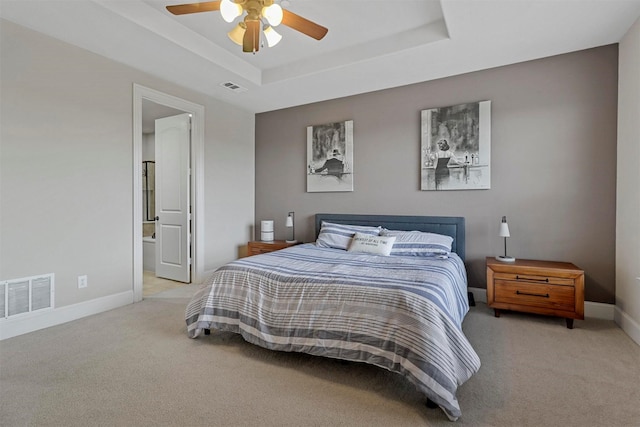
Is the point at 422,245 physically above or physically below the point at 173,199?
below

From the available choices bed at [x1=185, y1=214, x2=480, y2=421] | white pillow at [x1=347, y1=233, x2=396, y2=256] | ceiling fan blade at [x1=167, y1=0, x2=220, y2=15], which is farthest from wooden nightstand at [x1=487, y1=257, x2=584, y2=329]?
ceiling fan blade at [x1=167, y1=0, x2=220, y2=15]

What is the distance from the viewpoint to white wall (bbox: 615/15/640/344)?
258cm

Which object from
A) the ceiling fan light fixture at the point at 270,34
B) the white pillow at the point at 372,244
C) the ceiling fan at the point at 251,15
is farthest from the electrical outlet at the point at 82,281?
the ceiling fan light fixture at the point at 270,34

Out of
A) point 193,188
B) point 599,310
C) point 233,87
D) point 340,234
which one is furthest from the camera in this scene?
point 193,188

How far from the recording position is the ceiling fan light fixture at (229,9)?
6.62 ft

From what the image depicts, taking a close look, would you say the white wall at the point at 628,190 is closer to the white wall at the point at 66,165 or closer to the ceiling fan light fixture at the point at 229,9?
the ceiling fan light fixture at the point at 229,9

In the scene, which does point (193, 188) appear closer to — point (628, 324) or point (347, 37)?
point (347, 37)

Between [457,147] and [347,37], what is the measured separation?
173 cm

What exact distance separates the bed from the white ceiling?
205 centimetres

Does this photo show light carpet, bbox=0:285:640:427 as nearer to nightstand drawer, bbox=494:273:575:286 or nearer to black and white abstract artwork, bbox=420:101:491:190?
nightstand drawer, bbox=494:273:575:286

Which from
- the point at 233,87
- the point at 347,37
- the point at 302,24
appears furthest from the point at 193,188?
the point at 302,24

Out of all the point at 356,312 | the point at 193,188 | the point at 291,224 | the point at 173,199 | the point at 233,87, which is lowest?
the point at 356,312

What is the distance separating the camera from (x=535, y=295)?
9.73 ft

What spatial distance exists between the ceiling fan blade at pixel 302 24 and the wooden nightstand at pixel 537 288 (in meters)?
2.61
